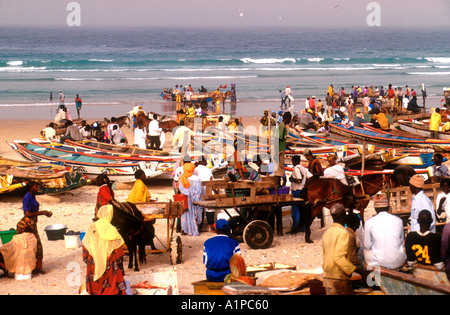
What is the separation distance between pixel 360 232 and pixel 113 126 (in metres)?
12.7

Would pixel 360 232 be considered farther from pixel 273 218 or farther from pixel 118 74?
pixel 118 74

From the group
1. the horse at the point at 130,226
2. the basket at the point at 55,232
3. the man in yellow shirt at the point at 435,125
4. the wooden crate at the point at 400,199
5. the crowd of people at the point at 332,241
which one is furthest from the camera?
the man in yellow shirt at the point at 435,125

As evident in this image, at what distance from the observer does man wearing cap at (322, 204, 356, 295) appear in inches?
293

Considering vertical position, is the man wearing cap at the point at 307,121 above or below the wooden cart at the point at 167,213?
above

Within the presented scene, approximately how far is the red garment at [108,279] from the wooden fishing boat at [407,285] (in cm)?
296

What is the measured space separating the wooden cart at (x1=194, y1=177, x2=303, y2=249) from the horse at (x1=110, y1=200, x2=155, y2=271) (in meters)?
1.37

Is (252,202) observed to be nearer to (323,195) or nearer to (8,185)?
(323,195)

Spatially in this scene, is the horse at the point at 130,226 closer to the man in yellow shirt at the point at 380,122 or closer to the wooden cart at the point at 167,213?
the wooden cart at the point at 167,213

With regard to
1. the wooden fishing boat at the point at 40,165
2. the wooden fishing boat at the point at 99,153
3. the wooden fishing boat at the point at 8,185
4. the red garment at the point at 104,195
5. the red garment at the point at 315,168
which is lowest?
the wooden fishing boat at the point at 8,185

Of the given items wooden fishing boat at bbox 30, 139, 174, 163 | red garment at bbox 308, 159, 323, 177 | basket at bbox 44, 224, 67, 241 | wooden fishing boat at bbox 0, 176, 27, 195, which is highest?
red garment at bbox 308, 159, 323, 177

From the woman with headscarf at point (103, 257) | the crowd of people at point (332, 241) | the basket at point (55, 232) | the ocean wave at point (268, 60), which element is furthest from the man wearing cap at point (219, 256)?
the ocean wave at point (268, 60)

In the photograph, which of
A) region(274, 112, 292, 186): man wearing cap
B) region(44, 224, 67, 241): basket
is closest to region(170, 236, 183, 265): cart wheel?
region(44, 224, 67, 241): basket

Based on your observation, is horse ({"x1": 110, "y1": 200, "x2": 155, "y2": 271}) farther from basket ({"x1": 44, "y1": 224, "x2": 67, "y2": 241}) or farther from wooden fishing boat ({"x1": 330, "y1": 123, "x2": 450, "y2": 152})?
wooden fishing boat ({"x1": 330, "y1": 123, "x2": 450, "y2": 152})

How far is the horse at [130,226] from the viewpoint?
400 inches
